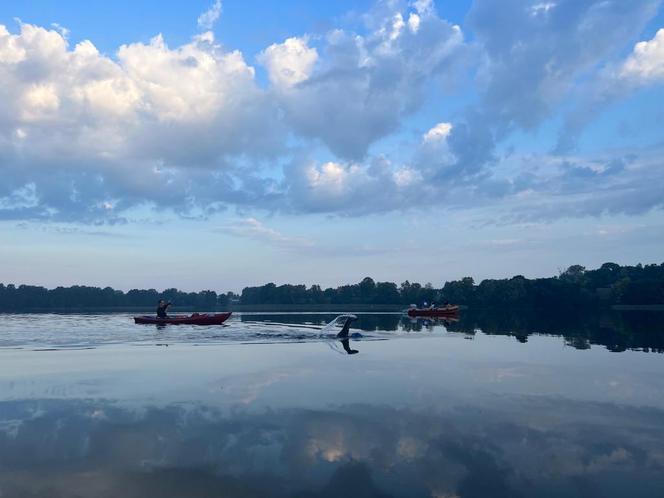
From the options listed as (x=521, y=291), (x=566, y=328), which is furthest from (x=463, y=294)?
(x=566, y=328)

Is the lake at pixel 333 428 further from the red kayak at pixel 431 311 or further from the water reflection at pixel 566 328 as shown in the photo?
the red kayak at pixel 431 311

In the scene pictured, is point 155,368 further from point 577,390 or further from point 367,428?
point 577,390

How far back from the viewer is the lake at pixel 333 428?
26.9 ft

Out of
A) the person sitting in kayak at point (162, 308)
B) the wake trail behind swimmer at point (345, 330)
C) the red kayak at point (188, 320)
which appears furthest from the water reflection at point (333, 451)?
the person sitting in kayak at point (162, 308)

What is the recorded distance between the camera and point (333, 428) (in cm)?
1119

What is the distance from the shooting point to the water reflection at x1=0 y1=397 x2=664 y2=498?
26.3ft

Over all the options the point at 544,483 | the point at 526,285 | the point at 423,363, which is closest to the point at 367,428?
the point at 544,483

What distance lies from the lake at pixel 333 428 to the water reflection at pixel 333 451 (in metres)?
0.04

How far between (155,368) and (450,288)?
136m

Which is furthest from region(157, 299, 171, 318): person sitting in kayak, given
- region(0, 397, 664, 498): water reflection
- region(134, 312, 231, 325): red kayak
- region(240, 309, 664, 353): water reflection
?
region(0, 397, 664, 498): water reflection

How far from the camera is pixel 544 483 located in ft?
26.8

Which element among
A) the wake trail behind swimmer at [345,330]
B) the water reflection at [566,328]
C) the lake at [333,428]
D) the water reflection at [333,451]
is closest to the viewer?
the water reflection at [333,451]

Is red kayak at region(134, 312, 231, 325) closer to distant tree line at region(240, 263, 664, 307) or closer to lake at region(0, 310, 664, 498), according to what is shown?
lake at region(0, 310, 664, 498)

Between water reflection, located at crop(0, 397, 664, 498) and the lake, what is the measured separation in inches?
1.5
